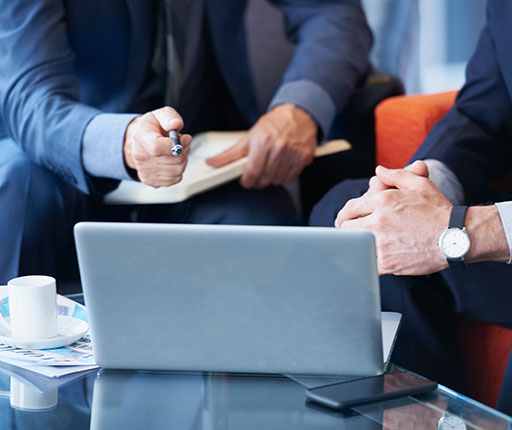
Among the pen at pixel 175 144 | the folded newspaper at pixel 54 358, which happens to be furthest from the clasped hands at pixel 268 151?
the folded newspaper at pixel 54 358

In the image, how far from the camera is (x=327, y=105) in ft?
5.85

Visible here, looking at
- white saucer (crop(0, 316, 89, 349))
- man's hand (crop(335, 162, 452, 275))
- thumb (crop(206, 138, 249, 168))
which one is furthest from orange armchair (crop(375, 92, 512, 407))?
white saucer (crop(0, 316, 89, 349))

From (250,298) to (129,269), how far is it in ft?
0.41

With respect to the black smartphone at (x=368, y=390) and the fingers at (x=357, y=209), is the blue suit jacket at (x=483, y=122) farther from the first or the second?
the black smartphone at (x=368, y=390)

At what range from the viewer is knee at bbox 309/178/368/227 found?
131 centimetres

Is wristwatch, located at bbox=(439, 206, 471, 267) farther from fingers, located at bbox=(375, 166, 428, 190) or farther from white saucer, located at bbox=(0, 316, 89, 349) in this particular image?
white saucer, located at bbox=(0, 316, 89, 349)

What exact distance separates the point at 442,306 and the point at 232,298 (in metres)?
0.52

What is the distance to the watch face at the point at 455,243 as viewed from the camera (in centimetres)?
95

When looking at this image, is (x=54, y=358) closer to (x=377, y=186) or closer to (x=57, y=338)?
(x=57, y=338)

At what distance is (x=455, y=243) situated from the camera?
954 mm

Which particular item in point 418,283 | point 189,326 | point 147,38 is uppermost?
point 147,38

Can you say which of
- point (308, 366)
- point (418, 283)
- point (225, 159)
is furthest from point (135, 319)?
point (225, 159)

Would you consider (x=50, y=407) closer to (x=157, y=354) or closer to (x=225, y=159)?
(x=157, y=354)

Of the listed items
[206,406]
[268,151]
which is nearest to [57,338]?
[206,406]
